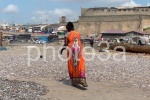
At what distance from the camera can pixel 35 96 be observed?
8.25 metres

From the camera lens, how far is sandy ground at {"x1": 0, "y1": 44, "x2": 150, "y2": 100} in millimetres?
8562

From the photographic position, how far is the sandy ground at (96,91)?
856 centimetres

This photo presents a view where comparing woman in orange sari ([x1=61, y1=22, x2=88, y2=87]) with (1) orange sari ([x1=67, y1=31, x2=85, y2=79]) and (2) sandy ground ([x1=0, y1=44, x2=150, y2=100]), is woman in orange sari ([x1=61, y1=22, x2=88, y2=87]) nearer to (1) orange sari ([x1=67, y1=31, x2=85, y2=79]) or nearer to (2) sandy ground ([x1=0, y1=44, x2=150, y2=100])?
(1) orange sari ([x1=67, y1=31, x2=85, y2=79])

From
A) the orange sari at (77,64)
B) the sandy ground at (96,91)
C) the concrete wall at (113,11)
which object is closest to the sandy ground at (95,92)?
the sandy ground at (96,91)

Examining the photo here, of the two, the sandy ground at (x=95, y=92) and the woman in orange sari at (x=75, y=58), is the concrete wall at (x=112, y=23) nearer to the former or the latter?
the sandy ground at (x=95, y=92)

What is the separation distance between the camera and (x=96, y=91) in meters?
9.30

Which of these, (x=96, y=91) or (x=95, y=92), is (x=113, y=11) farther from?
(x=95, y=92)

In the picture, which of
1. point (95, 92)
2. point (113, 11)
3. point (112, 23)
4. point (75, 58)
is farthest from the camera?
point (113, 11)

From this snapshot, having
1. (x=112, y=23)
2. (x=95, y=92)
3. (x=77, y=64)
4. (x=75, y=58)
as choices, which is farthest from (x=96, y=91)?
(x=112, y=23)

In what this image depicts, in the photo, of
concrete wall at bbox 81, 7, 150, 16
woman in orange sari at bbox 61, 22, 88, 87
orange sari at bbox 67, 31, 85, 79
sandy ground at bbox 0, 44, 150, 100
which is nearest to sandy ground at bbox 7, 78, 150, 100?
sandy ground at bbox 0, 44, 150, 100

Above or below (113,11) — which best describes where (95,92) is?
below

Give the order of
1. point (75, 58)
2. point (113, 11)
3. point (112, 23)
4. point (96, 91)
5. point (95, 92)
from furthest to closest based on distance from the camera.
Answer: point (113, 11)
point (112, 23)
point (75, 58)
point (96, 91)
point (95, 92)

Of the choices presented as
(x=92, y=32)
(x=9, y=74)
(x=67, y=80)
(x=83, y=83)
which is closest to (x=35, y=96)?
(x=83, y=83)

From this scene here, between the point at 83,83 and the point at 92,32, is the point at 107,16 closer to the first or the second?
the point at 92,32
